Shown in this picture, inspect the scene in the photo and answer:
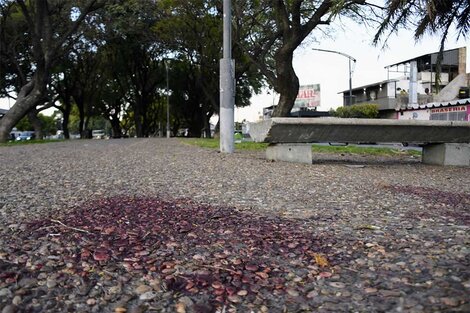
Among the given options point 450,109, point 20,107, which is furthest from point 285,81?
point 450,109

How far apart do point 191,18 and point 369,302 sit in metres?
22.2

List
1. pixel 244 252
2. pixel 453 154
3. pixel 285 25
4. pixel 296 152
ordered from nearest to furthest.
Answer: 1. pixel 244 252
2. pixel 296 152
3. pixel 453 154
4. pixel 285 25

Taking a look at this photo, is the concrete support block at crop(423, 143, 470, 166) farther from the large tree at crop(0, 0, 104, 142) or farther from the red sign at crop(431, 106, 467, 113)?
the red sign at crop(431, 106, 467, 113)

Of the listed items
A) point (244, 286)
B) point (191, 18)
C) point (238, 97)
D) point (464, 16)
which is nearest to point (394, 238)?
point (244, 286)

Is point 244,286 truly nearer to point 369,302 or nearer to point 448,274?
point 369,302

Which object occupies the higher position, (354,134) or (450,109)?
(450,109)

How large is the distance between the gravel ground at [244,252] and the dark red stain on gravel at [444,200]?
0.02 m

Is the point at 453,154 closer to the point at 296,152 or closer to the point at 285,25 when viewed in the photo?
the point at 296,152

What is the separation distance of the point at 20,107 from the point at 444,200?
17.9 meters

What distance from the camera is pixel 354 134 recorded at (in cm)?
823

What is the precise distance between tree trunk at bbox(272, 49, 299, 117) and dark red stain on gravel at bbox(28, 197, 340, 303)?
10412 mm

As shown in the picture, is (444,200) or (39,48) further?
(39,48)

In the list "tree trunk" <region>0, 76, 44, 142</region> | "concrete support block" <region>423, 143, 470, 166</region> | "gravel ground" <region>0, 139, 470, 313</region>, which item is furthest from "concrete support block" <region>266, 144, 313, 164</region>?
"tree trunk" <region>0, 76, 44, 142</region>

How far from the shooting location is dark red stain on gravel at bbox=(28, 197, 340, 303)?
7.40ft
